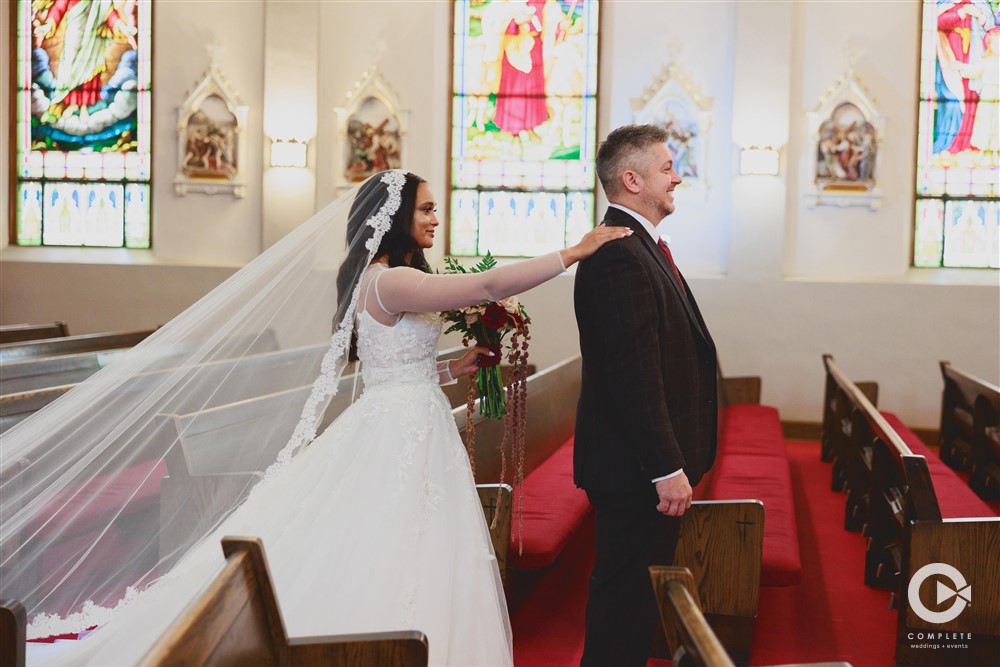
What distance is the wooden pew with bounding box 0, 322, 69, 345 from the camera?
7.55 m

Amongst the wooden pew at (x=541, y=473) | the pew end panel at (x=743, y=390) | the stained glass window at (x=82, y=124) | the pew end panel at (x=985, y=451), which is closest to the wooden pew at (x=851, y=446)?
the pew end panel at (x=743, y=390)

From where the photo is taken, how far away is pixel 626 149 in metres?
2.60

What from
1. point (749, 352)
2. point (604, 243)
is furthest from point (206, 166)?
point (604, 243)

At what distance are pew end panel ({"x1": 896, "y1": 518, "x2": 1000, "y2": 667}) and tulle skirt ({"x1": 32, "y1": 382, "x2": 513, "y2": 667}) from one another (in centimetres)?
151

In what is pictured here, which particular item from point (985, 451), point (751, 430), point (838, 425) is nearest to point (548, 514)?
point (751, 430)

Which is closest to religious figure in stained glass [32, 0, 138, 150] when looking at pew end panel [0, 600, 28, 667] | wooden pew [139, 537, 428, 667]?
pew end panel [0, 600, 28, 667]

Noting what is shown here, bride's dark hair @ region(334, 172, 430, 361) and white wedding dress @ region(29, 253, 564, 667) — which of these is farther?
bride's dark hair @ region(334, 172, 430, 361)

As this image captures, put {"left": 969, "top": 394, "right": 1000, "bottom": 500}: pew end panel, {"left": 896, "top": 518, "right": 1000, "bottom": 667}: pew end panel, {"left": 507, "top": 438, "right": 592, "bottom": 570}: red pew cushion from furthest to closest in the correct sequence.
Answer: {"left": 969, "top": 394, "right": 1000, "bottom": 500}: pew end panel < {"left": 507, "top": 438, "right": 592, "bottom": 570}: red pew cushion < {"left": 896, "top": 518, "right": 1000, "bottom": 667}: pew end panel

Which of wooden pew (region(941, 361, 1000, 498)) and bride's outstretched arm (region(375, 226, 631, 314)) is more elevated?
bride's outstretched arm (region(375, 226, 631, 314))

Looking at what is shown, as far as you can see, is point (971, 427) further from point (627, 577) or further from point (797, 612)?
point (627, 577)

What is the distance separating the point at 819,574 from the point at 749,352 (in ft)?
13.2

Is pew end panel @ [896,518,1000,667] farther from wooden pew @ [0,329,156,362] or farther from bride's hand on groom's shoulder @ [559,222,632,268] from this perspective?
wooden pew @ [0,329,156,362]

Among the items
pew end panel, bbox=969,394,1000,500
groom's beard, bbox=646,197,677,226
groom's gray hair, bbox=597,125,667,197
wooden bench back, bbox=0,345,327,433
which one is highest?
groom's gray hair, bbox=597,125,667,197

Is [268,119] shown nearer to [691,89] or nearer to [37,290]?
[37,290]
